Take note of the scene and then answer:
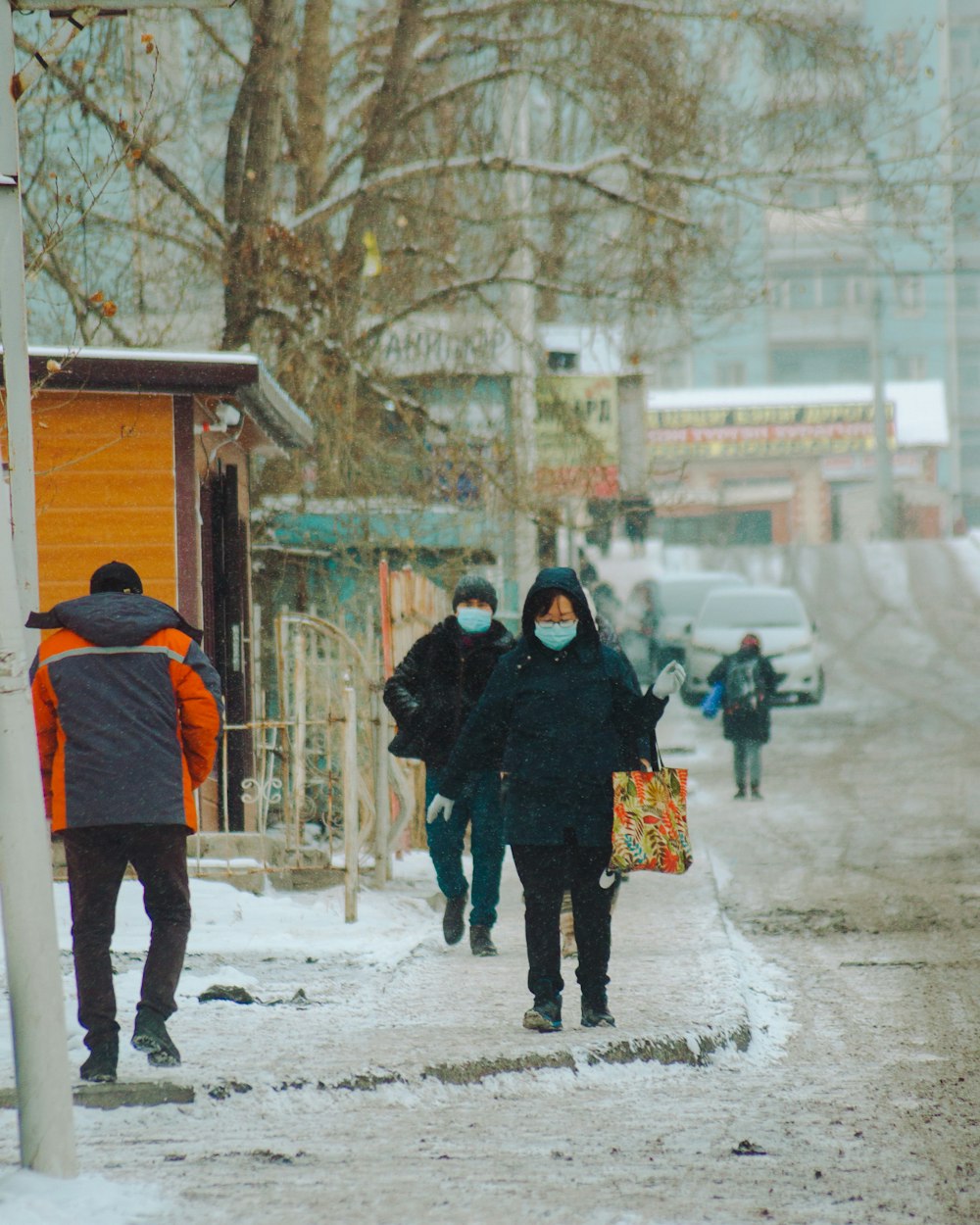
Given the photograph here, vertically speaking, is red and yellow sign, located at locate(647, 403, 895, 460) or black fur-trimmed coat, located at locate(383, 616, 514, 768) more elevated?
red and yellow sign, located at locate(647, 403, 895, 460)

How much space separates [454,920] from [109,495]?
12.0 ft

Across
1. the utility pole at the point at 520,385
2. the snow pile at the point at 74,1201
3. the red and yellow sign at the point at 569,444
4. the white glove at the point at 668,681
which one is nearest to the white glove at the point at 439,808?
the white glove at the point at 668,681

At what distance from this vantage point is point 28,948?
14.1ft

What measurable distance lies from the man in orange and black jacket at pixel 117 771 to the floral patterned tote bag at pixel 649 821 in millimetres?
1419

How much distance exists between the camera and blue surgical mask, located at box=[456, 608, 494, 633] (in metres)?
8.16

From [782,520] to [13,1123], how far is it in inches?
2116

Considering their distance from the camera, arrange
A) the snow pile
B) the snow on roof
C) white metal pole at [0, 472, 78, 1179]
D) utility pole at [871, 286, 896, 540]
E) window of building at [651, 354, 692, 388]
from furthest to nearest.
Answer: window of building at [651, 354, 692, 388]
the snow on roof
utility pole at [871, 286, 896, 540]
white metal pole at [0, 472, 78, 1179]
the snow pile

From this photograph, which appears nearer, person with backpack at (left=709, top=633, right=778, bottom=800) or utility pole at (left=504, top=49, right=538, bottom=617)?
utility pole at (left=504, top=49, right=538, bottom=617)

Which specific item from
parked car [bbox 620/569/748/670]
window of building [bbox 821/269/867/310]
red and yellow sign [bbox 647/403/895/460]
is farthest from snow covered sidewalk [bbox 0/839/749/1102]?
window of building [bbox 821/269/867/310]

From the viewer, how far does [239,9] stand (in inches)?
654

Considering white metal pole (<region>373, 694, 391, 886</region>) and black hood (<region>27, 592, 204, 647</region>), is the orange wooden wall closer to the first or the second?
white metal pole (<region>373, 694, 391, 886</region>)

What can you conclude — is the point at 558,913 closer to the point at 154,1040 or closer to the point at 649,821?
the point at 649,821

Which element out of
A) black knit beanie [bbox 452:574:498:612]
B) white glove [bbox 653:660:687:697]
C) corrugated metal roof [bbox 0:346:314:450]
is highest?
corrugated metal roof [bbox 0:346:314:450]

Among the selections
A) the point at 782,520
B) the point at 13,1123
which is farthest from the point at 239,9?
the point at 782,520
